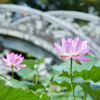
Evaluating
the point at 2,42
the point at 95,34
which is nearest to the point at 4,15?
the point at 2,42

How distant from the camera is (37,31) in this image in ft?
14.7

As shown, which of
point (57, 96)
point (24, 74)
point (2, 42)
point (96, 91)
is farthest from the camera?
point (2, 42)

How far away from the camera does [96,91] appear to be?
2.45 feet

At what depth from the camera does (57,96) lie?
1613 millimetres

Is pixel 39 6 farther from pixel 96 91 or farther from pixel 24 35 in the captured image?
pixel 96 91

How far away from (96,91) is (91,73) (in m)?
0.19

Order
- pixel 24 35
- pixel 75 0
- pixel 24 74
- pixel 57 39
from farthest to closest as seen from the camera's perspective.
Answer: pixel 75 0 < pixel 24 35 < pixel 57 39 < pixel 24 74

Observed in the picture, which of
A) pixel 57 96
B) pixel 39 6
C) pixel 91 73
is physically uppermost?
pixel 91 73

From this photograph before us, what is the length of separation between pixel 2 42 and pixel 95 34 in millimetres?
1970

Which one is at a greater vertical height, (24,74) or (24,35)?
(24,74)

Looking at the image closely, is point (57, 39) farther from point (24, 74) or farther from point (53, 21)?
point (24, 74)

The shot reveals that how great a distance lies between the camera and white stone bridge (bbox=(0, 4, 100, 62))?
14.0 ft

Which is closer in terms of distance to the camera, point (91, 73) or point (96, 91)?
point (96, 91)

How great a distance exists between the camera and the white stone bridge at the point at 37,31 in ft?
14.0
